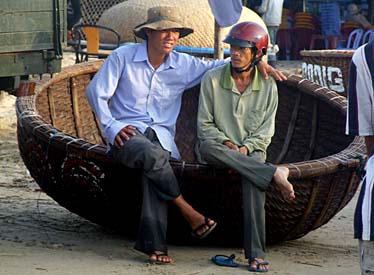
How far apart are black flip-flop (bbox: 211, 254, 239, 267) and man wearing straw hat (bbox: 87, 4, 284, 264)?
16 cm

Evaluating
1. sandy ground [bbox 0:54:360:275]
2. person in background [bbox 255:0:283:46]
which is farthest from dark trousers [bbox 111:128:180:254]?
person in background [bbox 255:0:283:46]

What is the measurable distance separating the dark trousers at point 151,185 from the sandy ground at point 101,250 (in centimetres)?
15

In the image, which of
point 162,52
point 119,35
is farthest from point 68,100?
point 119,35

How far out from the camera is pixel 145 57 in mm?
6250

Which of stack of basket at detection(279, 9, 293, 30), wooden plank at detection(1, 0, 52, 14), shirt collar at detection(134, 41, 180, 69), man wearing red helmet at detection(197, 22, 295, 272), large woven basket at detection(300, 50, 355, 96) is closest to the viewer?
man wearing red helmet at detection(197, 22, 295, 272)

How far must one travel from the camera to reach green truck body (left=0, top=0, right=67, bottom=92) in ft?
29.6

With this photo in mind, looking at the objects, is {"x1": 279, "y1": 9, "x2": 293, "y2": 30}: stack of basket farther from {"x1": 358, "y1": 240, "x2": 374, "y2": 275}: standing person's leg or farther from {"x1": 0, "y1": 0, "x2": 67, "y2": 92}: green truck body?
{"x1": 358, "y1": 240, "x2": 374, "y2": 275}: standing person's leg

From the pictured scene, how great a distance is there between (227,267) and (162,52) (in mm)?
1433

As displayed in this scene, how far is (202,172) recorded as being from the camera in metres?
5.80

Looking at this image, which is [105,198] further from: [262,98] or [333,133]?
[333,133]

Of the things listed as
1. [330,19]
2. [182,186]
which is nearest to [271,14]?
[330,19]

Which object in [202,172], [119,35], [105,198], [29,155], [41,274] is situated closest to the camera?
[41,274]

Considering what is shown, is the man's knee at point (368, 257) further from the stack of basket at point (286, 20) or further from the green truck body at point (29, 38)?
the stack of basket at point (286, 20)

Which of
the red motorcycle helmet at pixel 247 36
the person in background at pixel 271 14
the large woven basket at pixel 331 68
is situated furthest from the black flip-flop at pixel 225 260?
the person in background at pixel 271 14
